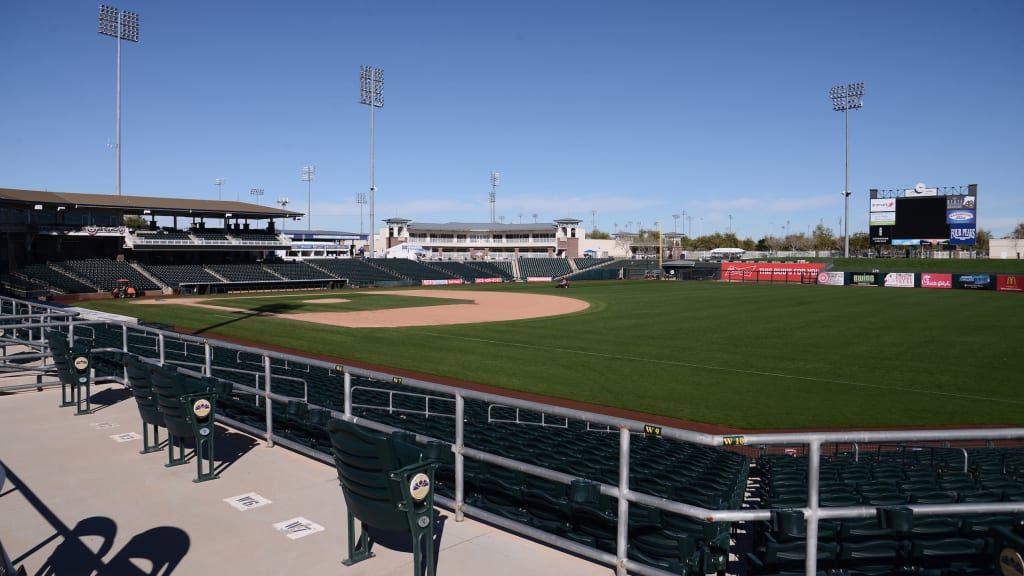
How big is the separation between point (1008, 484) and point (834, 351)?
2185cm

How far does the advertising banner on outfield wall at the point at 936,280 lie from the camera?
66.6 meters

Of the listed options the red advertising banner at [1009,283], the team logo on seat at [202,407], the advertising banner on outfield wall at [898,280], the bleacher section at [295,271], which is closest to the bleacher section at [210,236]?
the bleacher section at [295,271]

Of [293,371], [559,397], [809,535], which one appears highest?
[809,535]

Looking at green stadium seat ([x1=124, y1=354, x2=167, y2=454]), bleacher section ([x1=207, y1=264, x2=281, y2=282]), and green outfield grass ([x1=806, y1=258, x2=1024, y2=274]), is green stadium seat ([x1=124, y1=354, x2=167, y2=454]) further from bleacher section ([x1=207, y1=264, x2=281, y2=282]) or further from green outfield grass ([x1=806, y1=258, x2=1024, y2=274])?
green outfield grass ([x1=806, y1=258, x2=1024, y2=274])

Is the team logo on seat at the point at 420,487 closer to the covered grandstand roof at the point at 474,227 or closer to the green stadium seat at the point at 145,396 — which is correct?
the green stadium seat at the point at 145,396

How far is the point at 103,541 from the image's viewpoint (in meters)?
5.20

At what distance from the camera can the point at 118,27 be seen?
58344mm

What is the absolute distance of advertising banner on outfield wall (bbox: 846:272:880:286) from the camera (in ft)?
232

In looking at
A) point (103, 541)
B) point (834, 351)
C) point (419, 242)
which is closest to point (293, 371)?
point (103, 541)

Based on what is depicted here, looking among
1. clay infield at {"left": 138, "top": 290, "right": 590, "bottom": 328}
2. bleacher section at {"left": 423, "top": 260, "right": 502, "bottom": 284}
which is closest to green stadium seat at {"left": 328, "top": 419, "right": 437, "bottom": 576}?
clay infield at {"left": 138, "top": 290, "right": 590, "bottom": 328}

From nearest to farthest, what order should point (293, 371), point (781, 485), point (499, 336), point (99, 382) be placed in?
point (781, 485) < point (99, 382) < point (293, 371) < point (499, 336)

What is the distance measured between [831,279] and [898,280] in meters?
6.38

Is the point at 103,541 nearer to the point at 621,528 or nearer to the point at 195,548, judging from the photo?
the point at 195,548

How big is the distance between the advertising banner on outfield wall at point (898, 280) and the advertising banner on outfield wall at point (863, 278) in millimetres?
982
